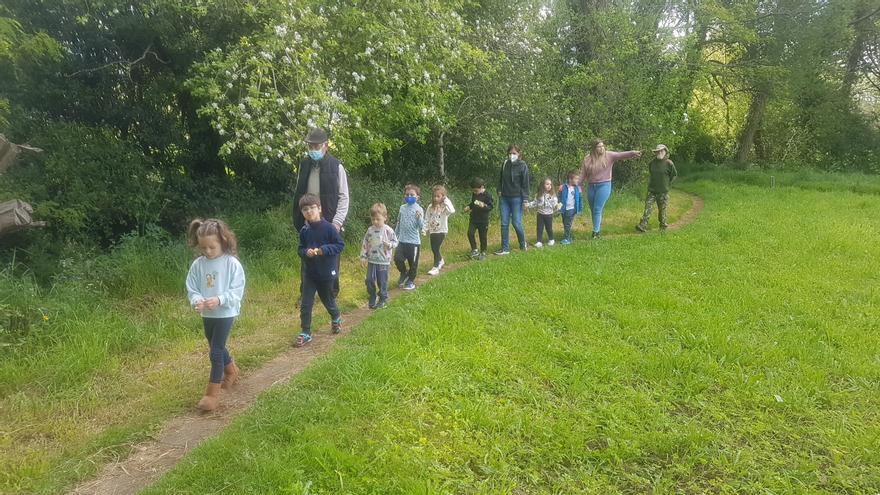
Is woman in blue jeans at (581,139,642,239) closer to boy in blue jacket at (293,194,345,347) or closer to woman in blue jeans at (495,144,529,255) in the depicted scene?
woman in blue jeans at (495,144,529,255)

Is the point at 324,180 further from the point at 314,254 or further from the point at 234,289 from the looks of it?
the point at 234,289

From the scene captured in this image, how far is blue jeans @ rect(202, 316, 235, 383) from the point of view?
4227 mm

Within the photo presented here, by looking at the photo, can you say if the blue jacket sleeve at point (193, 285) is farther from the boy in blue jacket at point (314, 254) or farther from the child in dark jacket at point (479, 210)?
the child in dark jacket at point (479, 210)

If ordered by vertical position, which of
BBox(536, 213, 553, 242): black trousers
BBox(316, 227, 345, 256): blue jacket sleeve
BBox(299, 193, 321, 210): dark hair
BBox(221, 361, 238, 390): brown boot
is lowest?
BBox(221, 361, 238, 390): brown boot

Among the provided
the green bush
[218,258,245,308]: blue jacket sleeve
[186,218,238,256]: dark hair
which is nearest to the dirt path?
[218,258,245,308]: blue jacket sleeve

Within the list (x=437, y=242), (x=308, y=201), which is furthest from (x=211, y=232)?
(x=437, y=242)

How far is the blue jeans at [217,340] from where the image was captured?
423cm

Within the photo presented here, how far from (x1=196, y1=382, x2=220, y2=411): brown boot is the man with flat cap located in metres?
1.74

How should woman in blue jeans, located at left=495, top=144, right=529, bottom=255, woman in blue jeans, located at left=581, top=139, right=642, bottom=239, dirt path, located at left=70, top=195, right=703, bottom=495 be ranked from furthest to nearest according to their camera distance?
1. woman in blue jeans, located at left=581, top=139, right=642, bottom=239
2. woman in blue jeans, located at left=495, top=144, right=529, bottom=255
3. dirt path, located at left=70, top=195, right=703, bottom=495

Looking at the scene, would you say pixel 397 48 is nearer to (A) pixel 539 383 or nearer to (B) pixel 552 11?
(A) pixel 539 383

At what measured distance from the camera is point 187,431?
13.1 ft

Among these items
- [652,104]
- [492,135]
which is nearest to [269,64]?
[492,135]

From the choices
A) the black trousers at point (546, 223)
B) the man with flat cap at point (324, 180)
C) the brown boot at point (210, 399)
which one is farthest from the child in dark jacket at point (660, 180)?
the brown boot at point (210, 399)

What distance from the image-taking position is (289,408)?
3877mm
